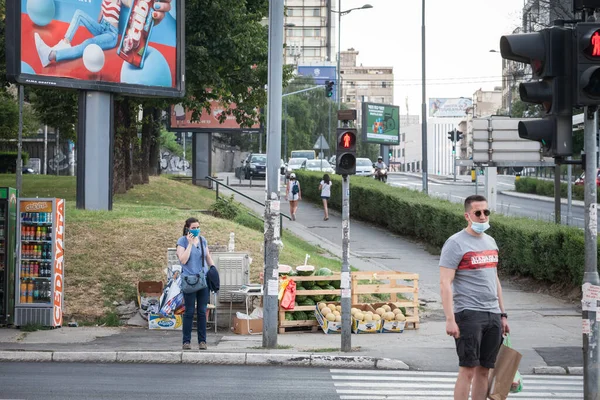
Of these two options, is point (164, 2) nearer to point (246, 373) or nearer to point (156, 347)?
point (156, 347)

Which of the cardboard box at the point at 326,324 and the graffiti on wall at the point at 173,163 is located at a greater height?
the graffiti on wall at the point at 173,163

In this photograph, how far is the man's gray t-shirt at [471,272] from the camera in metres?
8.25

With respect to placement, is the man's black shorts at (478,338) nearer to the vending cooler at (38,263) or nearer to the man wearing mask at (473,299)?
the man wearing mask at (473,299)

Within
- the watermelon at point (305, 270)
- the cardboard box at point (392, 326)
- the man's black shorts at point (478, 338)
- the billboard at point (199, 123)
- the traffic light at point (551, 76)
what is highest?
the billboard at point (199, 123)

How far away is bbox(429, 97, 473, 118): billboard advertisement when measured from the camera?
18912cm

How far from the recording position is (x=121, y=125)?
31594 mm

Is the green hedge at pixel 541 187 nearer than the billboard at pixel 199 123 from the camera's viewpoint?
No

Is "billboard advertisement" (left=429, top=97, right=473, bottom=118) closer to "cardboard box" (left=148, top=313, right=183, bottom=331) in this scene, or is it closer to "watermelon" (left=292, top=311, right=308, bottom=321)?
"watermelon" (left=292, top=311, right=308, bottom=321)

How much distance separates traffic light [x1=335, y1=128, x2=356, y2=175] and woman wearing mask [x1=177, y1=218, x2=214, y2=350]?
2167 millimetres

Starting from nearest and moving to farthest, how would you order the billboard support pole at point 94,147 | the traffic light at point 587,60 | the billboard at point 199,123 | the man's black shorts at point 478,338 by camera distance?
the man's black shorts at point 478,338 < the traffic light at point 587,60 < the billboard support pole at point 94,147 < the billboard at point 199,123

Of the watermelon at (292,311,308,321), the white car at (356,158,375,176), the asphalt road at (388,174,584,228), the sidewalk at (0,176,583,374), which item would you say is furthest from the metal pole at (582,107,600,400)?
the white car at (356,158,375,176)

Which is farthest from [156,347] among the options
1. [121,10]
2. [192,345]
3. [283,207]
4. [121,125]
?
[283,207]

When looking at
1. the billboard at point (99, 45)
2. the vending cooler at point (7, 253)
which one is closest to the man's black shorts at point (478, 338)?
the vending cooler at point (7, 253)

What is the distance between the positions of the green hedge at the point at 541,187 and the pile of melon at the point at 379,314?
3836 centimetres
